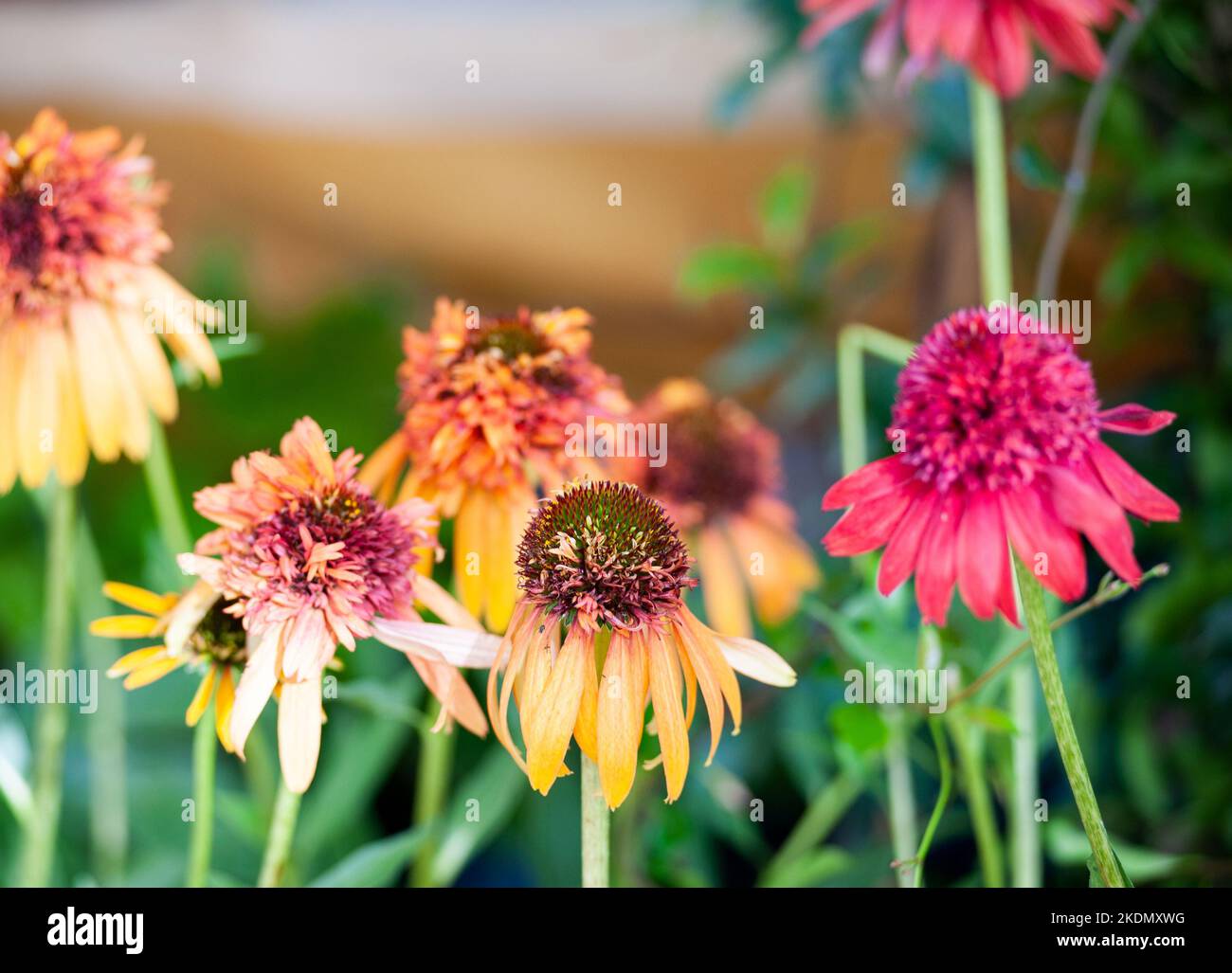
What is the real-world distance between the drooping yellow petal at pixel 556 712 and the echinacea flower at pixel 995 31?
20cm

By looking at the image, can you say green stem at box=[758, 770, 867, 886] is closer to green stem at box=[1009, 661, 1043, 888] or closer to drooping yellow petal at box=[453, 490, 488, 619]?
green stem at box=[1009, 661, 1043, 888]

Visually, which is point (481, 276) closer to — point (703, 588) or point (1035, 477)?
point (703, 588)

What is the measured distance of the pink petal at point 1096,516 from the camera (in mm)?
228

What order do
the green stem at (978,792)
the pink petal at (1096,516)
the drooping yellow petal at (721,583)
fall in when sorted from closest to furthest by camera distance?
the pink petal at (1096,516), the green stem at (978,792), the drooping yellow petal at (721,583)

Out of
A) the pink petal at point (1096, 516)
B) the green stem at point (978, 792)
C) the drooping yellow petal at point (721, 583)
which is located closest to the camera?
the pink petal at point (1096, 516)

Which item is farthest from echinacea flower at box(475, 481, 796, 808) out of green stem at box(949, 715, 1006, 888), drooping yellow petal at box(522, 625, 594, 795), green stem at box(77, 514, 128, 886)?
green stem at box(77, 514, 128, 886)

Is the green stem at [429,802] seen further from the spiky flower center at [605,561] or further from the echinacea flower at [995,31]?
the echinacea flower at [995,31]

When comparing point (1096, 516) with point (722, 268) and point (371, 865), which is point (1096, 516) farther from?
point (722, 268)

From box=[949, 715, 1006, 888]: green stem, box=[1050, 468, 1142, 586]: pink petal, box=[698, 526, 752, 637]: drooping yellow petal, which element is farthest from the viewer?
box=[698, 526, 752, 637]: drooping yellow petal

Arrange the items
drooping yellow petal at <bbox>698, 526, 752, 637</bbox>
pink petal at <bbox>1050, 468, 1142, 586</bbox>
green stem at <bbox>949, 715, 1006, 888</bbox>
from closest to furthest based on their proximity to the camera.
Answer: pink petal at <bbox>1050, 468, 1142, 586</bbox> → green stem at <bbox>949, 715, 1006, 888</bbox> → drooping yellow petal at <bbox>698, 526, 752, 637</bbox>

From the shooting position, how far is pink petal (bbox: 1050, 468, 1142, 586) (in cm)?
23

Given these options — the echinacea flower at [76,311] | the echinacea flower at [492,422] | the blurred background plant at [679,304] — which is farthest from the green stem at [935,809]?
the echinacea flower at [76,311]

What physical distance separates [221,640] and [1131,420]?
208mm
